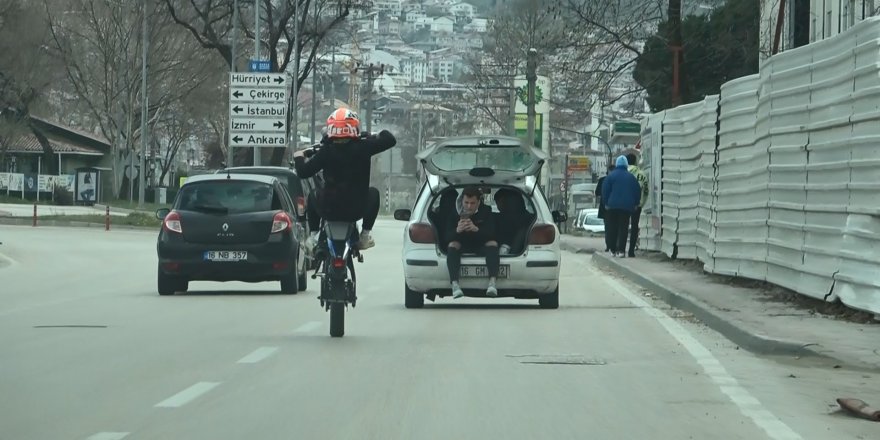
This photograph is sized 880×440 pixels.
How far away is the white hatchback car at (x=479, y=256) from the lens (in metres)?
17.7

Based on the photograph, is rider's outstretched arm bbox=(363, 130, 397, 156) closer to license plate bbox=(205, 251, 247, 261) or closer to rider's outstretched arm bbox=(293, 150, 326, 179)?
rider's outstretched arm bbox=(293, 150, 326, 179)

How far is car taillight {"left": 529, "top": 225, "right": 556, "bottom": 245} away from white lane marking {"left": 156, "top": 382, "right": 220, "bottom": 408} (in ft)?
25.6

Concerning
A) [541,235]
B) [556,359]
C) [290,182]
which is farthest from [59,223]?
[556,359]

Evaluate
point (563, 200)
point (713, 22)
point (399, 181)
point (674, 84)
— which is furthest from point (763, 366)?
point (399, 181)

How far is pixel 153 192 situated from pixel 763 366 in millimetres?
88396

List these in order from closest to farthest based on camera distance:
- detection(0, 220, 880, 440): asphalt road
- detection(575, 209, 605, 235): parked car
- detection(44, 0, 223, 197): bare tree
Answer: detection(0, 220, 880, 440): asphalt road
detection(575, 209, 605, 235): parked car
detection(44, 0, 223, 197): bare tree

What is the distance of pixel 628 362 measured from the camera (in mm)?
12125


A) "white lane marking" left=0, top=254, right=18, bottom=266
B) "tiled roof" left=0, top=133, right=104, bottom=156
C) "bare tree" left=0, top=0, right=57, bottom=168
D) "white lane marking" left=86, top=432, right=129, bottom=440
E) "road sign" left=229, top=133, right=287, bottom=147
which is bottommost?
"white lane marking" left=0, top=254, right=18, bottom=266

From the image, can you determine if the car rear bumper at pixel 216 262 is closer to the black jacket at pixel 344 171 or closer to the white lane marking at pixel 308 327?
the white lane marking at pixel 308 327

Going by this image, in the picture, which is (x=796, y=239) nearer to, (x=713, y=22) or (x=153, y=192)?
(x=713, y=22)

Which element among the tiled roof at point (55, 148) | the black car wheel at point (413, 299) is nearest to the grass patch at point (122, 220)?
the black car wheel at point (413, 299)

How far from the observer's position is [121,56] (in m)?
79.6

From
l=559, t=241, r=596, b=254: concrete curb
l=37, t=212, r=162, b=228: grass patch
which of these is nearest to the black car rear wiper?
l=559, t=241, r=596, b=254: concrete curb

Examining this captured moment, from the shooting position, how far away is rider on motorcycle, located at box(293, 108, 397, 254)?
44.8 ft
